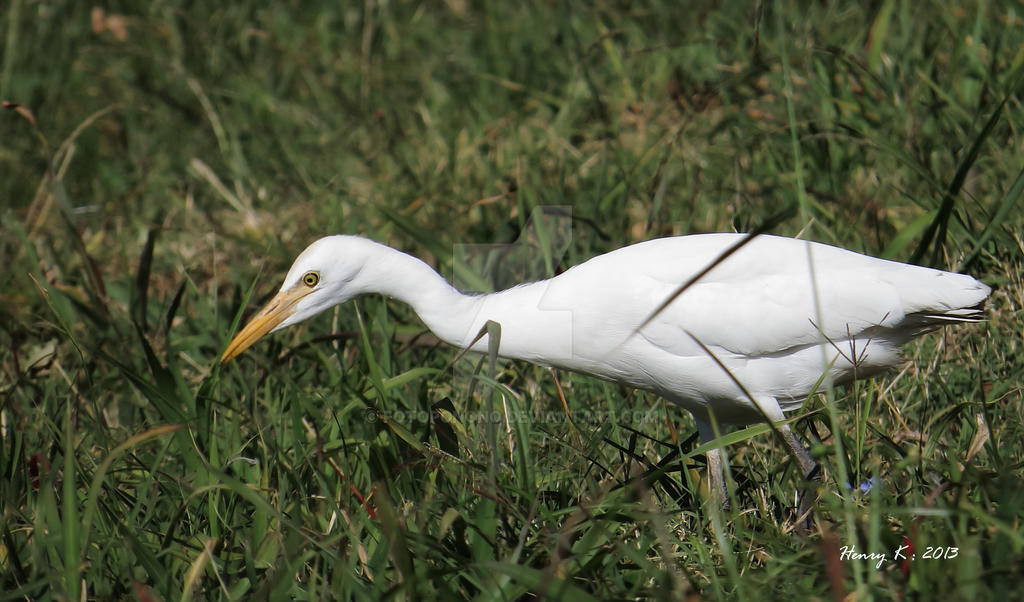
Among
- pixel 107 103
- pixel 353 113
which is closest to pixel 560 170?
pixel 353 113

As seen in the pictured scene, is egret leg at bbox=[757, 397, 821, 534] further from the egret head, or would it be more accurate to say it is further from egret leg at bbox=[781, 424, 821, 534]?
the egret head

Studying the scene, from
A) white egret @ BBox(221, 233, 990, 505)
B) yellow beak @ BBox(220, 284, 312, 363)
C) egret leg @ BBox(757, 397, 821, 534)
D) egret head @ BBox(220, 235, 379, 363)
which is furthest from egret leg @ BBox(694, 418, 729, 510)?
→ yellow beak @ BBox(220, 284, 312, 363)

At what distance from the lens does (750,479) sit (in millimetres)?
3094

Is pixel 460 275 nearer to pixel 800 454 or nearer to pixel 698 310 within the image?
pixel 698 310

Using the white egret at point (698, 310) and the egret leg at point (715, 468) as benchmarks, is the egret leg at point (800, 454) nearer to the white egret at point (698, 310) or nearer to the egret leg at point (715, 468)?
the white egret at point (698, 310)

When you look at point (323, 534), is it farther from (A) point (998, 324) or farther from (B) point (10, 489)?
(A) point (998, 324)

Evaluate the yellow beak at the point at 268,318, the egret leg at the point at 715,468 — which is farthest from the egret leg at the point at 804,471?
the yellow beak at the point at 268,318

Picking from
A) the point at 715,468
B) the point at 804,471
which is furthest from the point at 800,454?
the point at 715,468

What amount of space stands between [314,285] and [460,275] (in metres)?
1.00

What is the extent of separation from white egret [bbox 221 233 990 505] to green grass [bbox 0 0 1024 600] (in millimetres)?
177

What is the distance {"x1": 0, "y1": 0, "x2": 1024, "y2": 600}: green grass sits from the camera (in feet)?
8.23

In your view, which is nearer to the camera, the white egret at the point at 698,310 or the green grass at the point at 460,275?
the green grass at the point at 460,275

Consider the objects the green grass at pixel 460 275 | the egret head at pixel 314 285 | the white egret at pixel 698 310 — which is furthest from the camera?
the egret head at pixel 314 285

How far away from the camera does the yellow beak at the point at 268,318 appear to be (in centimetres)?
327
